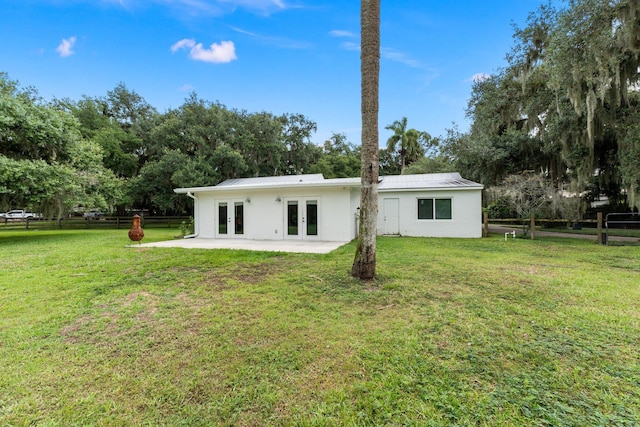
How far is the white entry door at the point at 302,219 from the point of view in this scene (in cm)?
1056

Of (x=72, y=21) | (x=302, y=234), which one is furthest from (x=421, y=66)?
(x=72, y=21)

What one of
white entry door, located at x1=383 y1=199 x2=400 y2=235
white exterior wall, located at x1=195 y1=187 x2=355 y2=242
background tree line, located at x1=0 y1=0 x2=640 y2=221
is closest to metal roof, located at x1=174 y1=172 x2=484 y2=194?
white exterior wall, located at x1=195 y1=187 x2=355 y2=242

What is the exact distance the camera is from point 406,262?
6277mm

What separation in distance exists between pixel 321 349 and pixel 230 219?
9915 mm

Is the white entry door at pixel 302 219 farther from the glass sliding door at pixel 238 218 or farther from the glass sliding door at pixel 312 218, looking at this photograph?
the glass sliding door at pixel 238 218

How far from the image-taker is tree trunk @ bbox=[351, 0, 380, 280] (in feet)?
14.9

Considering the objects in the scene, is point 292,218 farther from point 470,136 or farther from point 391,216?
point 470,136

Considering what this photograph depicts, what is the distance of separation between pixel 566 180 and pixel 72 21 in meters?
24.8

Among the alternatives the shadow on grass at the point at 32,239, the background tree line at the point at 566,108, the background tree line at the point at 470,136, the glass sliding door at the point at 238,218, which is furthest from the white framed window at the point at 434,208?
the shadow on grass at the point at 32,239

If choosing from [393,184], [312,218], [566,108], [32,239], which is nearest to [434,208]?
[393,184]

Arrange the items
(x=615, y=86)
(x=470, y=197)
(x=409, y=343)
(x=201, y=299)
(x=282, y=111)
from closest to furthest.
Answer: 1. (x=409, y=343)
2. (x=201, y=299)
3. (x=615, y=86)
4. (x=470, y=197)
5. (x=282, y=111)

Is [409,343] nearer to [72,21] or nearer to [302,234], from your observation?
[302,234]

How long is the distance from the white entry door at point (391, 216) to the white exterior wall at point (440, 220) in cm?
7

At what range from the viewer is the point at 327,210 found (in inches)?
409
